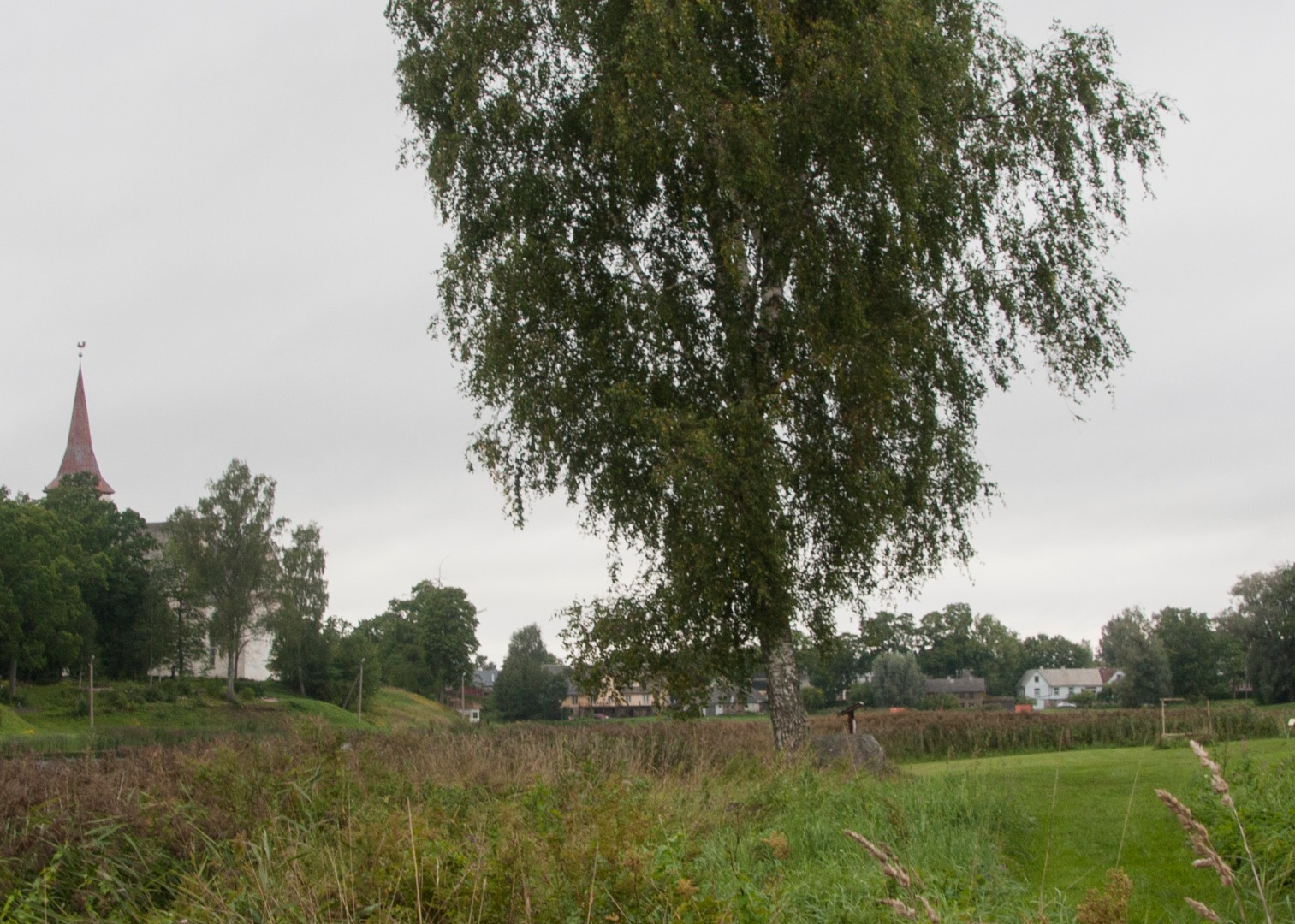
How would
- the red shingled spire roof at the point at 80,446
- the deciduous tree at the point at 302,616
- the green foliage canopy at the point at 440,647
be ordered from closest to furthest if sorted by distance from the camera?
the deciduous tree at the point at 302,616 → the green foliage canopy at the point at 440,647 → the red shingled spire roof at the point at 80,446

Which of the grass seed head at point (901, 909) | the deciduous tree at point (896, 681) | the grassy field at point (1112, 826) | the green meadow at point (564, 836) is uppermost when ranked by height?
the grass seed head at point (901, 909)

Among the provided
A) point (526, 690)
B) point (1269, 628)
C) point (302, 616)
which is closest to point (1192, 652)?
point (1269, 628)

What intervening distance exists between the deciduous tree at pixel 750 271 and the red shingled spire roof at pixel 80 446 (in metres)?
85.2

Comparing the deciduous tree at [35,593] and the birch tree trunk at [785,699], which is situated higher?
the deciduous tree at [35,593]

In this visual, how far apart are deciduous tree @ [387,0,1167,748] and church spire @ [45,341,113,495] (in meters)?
85.2

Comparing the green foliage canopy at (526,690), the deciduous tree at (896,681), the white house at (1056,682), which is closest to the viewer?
the green foliage canopy at (526,690)

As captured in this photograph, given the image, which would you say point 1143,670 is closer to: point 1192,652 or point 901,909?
point 1192,652

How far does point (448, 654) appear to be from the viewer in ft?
275

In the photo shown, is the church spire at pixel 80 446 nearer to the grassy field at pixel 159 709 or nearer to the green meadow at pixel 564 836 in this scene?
the grassy field at pixel 159 709

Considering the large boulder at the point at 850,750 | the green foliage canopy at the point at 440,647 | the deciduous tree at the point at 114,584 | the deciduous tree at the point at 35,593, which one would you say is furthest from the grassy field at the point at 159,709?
the large boulder at the point at 850,750

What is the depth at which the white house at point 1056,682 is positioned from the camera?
390 ft

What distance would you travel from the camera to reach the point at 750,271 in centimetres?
1556

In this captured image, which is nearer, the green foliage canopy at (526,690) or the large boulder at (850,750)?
the large boulder at (850,750)

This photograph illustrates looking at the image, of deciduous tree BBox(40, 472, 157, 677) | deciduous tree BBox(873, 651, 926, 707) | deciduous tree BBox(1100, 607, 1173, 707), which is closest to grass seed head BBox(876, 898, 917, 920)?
deciduous tree BBox(1100, 607, 1173, 707)
